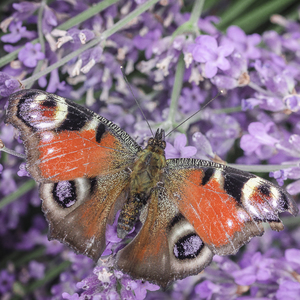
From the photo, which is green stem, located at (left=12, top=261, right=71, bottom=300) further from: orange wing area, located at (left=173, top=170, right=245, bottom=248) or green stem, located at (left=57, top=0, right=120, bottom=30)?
green stem, located at (left=57, top=0, right=120, bottom=30)

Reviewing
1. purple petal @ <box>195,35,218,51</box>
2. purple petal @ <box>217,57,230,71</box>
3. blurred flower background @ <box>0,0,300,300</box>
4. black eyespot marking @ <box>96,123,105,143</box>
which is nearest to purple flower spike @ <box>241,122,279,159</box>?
blurred flower background @ <box>0,0,300,300</box>

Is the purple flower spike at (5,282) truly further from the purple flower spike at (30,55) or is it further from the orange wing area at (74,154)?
the purple flower spike at (30,55)

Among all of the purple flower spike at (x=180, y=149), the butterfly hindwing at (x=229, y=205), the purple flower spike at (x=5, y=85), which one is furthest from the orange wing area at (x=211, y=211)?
the purple flower spike at (x=5, y=85)

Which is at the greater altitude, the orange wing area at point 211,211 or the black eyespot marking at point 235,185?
the black eyespot marking at point 235,185

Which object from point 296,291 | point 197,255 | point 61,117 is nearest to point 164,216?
point 197,255

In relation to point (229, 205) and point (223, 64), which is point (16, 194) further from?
point (223, 64)

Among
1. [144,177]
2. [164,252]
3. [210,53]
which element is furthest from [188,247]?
[210,53]

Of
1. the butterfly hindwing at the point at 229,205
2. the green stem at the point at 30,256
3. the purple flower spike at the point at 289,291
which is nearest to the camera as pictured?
the butterfly hindwing at the point at 229,205

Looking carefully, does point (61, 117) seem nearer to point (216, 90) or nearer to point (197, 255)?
point (197, 255)
